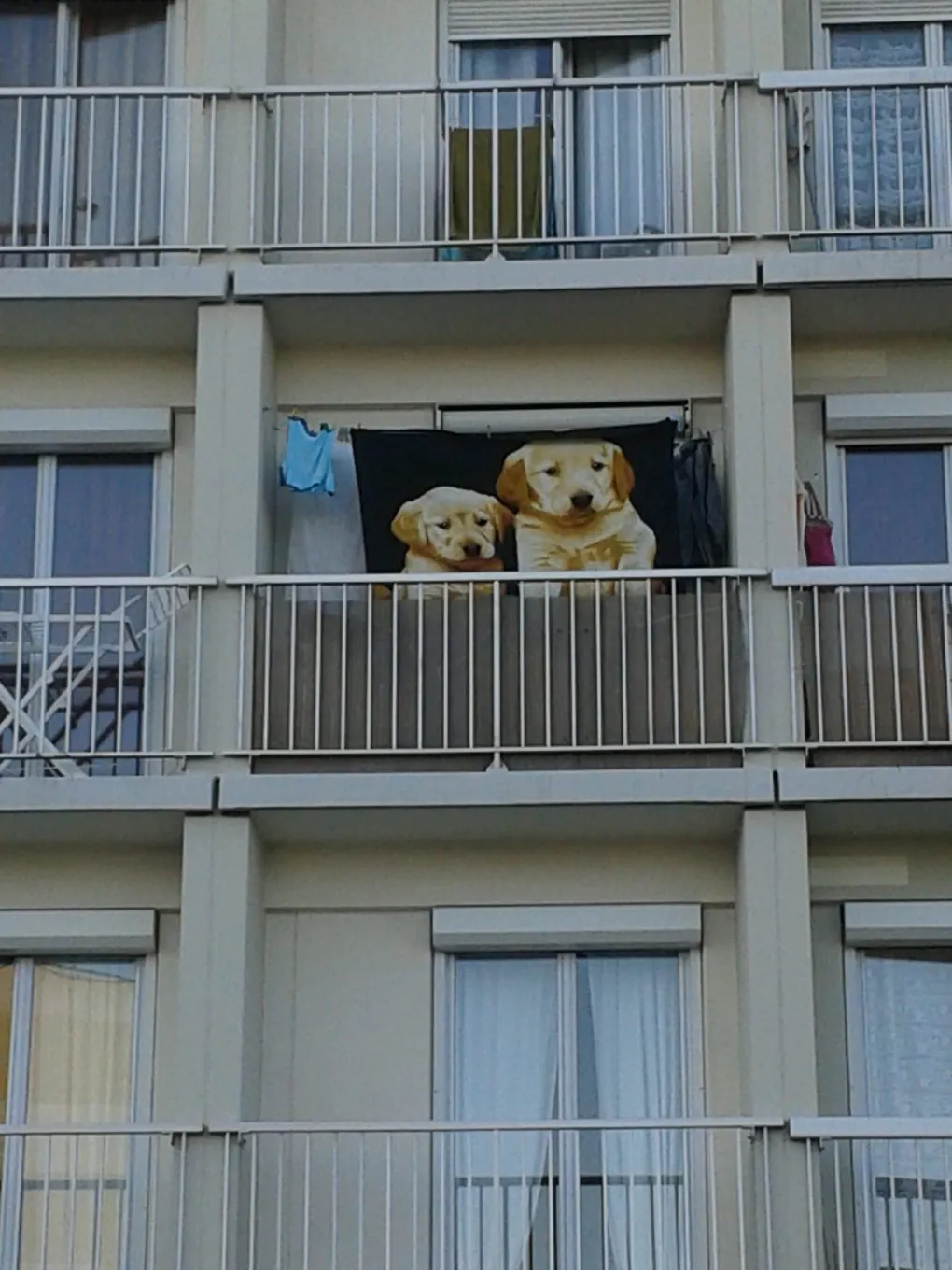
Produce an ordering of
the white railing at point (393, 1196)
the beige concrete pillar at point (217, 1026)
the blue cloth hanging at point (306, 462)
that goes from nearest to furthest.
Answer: the beige concrete pillar at point (217, 1026) → the white railing at point (393, 1196) → the blue cloth hanging at point (306, 462)

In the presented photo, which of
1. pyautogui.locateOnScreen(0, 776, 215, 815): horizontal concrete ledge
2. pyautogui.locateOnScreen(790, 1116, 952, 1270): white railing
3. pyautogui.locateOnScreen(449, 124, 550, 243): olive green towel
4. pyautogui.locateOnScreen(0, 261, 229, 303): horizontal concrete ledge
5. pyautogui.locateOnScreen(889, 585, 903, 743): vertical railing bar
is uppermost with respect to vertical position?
pyautogui.locateOnScreen(449, 124, 550, 243): olive green towel

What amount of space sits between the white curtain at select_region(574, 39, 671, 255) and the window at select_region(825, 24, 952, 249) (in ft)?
3.46

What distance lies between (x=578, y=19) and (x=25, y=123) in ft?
11.4

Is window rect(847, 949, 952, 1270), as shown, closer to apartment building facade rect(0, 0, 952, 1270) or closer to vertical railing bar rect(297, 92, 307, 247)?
apartment building facade rect(0, 0, 952, 1270)

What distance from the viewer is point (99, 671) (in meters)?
14.3

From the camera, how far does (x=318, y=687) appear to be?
45.7 ft

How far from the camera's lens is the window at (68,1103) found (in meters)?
13.4

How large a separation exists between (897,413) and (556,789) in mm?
3218

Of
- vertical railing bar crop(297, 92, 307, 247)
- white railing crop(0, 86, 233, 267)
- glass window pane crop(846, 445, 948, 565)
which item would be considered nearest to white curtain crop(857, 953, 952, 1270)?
glass window pane crop(846, 445, 948, 565)

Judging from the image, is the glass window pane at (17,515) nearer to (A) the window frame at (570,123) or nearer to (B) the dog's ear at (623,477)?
(A) the window frame at (570,123)

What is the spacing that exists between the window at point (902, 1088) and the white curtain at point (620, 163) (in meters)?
4.64

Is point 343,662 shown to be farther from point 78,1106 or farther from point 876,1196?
point 876,1196

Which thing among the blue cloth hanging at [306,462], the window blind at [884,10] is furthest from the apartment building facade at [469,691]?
the window blind at [884,10]

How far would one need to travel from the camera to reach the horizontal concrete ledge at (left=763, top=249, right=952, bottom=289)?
47.1 ft
